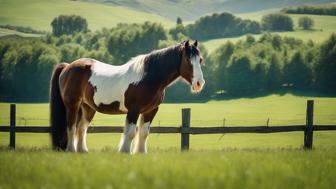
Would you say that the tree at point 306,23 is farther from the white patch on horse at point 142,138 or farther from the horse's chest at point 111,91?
the white patch on horse at point 142,138

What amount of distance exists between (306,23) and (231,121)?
13201 centimetres

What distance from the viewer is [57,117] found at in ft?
39.7

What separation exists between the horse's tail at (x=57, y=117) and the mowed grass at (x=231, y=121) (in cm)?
1699

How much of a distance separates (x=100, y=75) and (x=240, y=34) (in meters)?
167

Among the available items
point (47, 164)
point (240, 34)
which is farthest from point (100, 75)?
point (240, 34)

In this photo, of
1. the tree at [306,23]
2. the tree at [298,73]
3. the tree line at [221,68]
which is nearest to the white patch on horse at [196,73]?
the tree line at [221,68]

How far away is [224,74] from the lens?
103 m

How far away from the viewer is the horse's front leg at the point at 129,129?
10.6m

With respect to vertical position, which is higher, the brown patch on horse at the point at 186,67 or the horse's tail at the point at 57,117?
the brown patch on horse at the point at 186,67

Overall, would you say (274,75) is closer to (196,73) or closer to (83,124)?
(83,124)

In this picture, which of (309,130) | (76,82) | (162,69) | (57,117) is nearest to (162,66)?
(162,69)

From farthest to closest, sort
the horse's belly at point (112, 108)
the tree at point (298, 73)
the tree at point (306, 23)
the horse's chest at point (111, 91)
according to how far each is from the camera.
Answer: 1. the tree at point (306, 23)
2. the tree at point (298, 73)
3. the horse's belly at point (112, 108)
4. the horse's chest at point (111, 91)

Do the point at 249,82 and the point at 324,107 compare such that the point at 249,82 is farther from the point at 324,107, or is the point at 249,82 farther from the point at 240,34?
the point at 240,34

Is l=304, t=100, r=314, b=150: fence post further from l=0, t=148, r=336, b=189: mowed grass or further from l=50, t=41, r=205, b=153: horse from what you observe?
l=0, t=148, r=336, b=189: mowed grass
